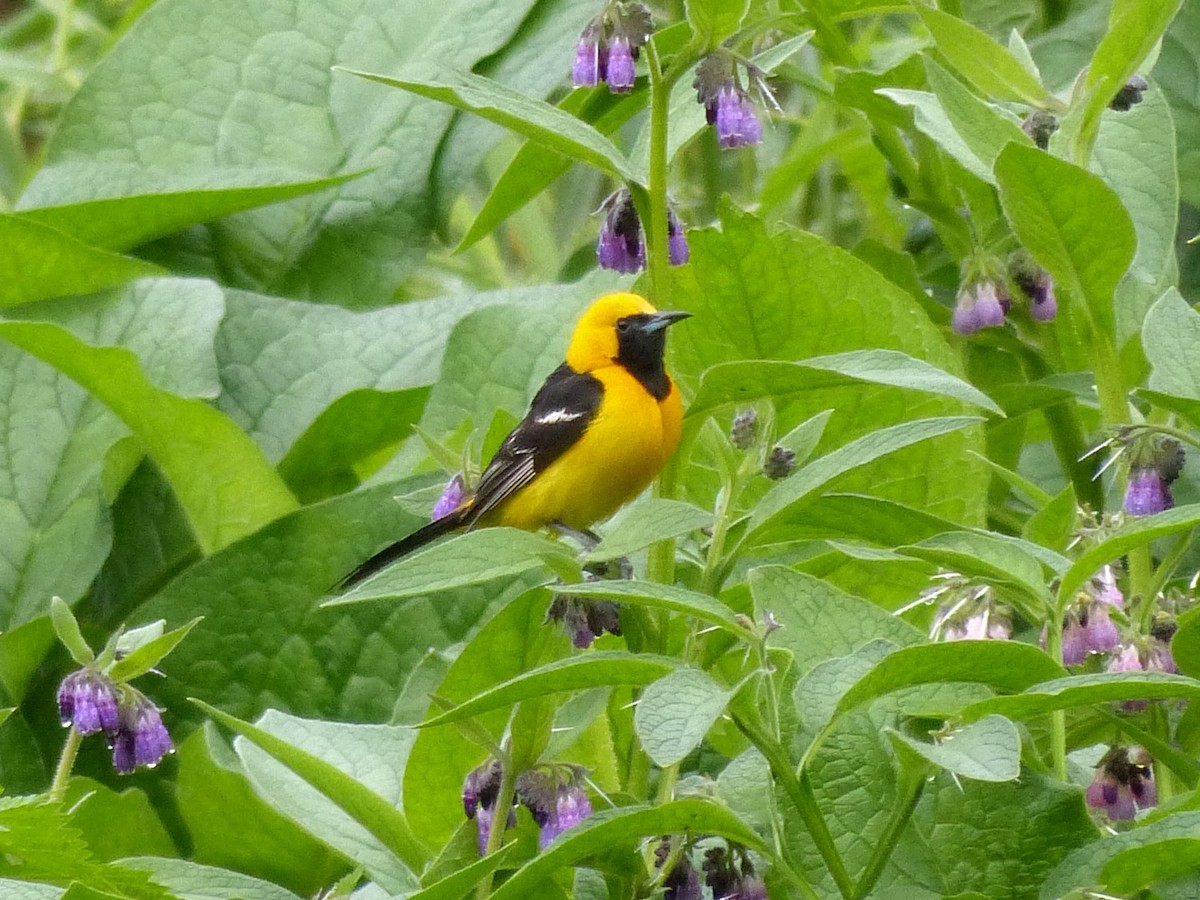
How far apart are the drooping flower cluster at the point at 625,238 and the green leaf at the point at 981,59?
0.25m

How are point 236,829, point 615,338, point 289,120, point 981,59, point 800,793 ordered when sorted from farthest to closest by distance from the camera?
point 289,120 < point 615,338 < point 236,829 < point 981,59 < point 800,793

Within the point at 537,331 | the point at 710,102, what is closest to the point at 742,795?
the point at 710,102

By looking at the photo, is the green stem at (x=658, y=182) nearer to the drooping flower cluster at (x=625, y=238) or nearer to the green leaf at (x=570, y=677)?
the drooping flower cluster at (x=625, y=238)

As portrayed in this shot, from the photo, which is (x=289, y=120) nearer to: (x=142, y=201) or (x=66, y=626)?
(x=142, y=201)

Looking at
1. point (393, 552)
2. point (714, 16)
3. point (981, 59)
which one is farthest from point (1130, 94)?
point (393, 552)

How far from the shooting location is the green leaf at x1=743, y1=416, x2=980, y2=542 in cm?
107

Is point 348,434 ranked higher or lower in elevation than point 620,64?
lower

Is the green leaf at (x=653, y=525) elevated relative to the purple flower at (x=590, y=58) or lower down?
lower down

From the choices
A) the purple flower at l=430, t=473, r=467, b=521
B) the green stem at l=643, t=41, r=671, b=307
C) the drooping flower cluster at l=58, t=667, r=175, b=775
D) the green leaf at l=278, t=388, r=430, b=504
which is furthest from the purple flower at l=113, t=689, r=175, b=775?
the green leaf at l=278, t=388, r=430, b=504

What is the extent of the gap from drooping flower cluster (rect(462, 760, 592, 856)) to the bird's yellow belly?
594 mm

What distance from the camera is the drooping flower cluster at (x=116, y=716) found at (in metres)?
1.28

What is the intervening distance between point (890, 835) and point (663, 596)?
220mm

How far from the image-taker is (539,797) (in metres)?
1.13

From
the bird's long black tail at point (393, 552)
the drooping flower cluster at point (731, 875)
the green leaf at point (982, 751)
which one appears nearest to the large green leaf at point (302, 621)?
the bird's long black tail at point (393, 552)
